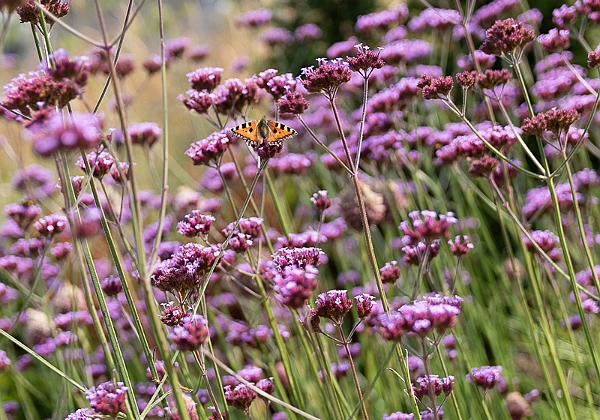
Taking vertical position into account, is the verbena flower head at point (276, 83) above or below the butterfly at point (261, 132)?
above

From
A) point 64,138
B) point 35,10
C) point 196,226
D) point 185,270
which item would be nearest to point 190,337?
point 185,270

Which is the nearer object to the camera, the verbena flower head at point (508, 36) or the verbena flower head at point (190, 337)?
the verbena flower head at point (190, 337)

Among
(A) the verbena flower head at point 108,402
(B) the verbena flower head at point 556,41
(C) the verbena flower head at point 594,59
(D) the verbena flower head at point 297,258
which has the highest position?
(B) the verbena flower head at point 556,41

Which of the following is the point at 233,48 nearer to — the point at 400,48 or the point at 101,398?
the point at 400,48

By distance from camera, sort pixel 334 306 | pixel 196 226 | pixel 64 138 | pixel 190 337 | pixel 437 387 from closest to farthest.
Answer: pixel 64 138 → pixel 190 337 → pixel 334 306 → pixel 437 387 → pixel 196 226

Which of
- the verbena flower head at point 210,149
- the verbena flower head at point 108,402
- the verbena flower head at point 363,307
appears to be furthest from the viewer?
the verbena flower head at point 210,149

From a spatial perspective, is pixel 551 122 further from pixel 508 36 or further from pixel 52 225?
pixel 52 225

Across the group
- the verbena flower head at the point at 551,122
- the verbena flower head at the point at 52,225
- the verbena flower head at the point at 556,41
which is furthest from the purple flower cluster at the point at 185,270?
the verbena flower head at the point at 556,41

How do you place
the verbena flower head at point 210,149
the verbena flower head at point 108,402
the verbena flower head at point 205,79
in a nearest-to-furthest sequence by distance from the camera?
the verbena flower head at point 108,402
the verbena flower head at point 210,149
the verbena flower head at point 205,79

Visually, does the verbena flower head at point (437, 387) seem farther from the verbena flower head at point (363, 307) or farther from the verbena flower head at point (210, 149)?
the verbena flower head at point (210, 149)
